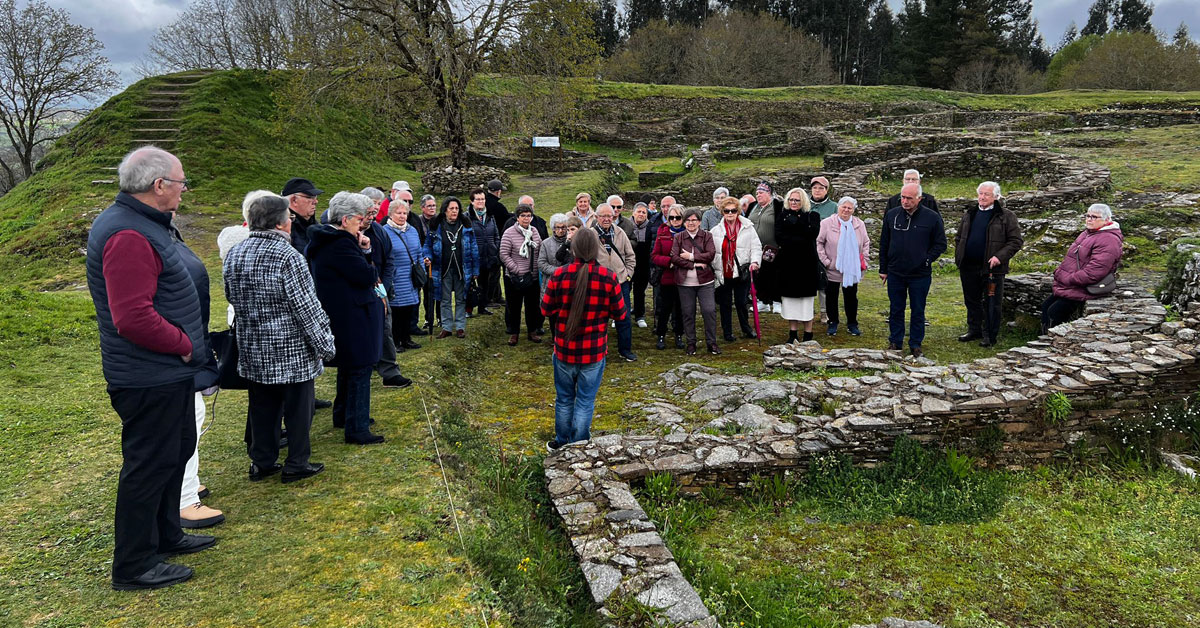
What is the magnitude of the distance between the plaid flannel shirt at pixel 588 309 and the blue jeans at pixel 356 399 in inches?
62.2

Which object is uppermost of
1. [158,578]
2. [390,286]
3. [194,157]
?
[194,157]

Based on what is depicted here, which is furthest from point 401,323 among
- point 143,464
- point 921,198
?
point 921,198

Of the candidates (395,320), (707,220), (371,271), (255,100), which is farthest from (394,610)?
(255,100)

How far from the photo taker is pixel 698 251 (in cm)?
815

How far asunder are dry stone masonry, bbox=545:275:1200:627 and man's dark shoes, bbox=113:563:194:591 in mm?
2198

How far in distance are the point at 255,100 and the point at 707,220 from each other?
22351 millimetres

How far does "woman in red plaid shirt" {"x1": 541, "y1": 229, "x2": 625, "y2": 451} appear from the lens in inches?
203

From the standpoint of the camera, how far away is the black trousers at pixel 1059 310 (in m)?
7.92

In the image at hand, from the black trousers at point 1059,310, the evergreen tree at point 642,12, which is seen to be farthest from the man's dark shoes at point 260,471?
the evergreen tree at point 642,12

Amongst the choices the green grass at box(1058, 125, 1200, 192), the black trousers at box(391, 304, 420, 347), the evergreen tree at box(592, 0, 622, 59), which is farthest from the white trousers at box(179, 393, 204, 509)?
the evergreen tree at box(592, 0, 622, 59)

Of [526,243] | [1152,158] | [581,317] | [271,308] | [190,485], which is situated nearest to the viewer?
[190,485]

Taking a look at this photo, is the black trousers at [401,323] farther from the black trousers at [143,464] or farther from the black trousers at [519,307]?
the black trousers at [143,464]

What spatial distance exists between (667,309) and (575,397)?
365 centimetres

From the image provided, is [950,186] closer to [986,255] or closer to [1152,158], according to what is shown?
[1152,158]
